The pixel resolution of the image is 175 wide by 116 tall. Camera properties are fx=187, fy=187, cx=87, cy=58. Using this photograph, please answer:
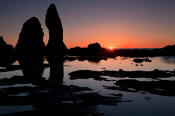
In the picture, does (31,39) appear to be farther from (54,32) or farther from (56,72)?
(56,72)

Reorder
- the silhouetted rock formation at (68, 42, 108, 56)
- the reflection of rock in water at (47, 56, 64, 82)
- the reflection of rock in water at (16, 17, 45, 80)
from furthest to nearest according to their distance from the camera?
the silhouetted rock formation at (68, 42, 108, 56)
the reflection of rock in water at (16, 17, 45, 80)
the reflection of rock in water at (47, 56, 64, 82)

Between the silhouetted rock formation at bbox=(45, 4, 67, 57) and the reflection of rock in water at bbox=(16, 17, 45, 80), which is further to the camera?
the reflection of rock in water at bbox=(16, 17, 45, 80)

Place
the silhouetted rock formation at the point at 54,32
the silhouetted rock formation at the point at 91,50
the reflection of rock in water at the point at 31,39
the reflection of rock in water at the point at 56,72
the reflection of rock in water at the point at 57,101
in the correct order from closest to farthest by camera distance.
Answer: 1. the reflection of rock in water at the point at 57,101
2. the reflection of rock in water at the point at 56,72
3. the silhouetted rock formation at the point at 54,32
4. the reflection of rock in water at the point at 31,39
5. the silhouetted rock formation at the point at 91,50

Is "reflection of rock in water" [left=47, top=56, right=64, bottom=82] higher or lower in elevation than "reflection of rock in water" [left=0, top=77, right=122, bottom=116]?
higher

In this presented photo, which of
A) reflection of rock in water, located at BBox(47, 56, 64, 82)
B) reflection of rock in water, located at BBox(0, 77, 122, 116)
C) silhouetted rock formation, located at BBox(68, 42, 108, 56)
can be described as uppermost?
silhouetted rock formation, located at BBox(68, 42, 108, 56)

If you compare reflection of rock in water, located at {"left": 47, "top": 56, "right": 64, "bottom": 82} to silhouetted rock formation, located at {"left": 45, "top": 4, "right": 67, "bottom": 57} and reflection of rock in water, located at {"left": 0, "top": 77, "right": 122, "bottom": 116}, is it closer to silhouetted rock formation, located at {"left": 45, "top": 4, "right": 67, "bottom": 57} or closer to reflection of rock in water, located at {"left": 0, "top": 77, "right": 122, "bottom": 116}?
reflection of rock in water, located at {"left": 0, "top": 77, "right": 122, "bottom": 116}

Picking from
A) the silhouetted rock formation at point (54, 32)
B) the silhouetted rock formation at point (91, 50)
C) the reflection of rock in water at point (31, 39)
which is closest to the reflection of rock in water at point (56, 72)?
the silhouetted rock formation at point (54, 32)

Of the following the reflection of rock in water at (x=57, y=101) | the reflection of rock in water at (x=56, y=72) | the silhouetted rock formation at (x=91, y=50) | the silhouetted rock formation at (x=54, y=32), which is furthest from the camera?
the silhouetted rock formation at (x=91, y=50)

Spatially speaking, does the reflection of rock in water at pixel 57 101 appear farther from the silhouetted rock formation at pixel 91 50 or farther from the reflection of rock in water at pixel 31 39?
the silhouetted rock formation at pixel 91 50

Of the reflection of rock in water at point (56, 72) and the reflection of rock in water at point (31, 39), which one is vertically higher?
the reflection of rock in water at point (31, 39)

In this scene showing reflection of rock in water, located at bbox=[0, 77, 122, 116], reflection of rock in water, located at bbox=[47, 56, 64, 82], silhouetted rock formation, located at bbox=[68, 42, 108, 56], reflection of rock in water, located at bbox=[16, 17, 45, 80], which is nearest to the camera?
reflection of rock in water, located at bbox=[0, 77, 122, 116]

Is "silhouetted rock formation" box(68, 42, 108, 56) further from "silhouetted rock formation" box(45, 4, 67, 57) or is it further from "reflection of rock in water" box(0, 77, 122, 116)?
"reflection of rock in water" box(0, 77, 122, 116)

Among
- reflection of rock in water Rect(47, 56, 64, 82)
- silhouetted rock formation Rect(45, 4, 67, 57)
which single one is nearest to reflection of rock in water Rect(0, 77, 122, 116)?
reflection of rock in water Rect(47, 56, 64, 82)

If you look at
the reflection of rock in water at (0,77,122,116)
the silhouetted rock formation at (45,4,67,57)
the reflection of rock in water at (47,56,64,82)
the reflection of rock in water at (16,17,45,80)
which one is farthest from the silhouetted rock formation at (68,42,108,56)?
the reflection of rock in water at (0,77,122,116)
